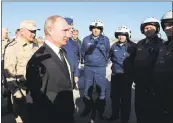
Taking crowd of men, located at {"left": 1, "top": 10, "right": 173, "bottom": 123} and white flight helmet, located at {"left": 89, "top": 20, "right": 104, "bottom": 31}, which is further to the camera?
white flight helmet, located at {"left": 89, "top": 20, "right": 104, "bottom": 31}

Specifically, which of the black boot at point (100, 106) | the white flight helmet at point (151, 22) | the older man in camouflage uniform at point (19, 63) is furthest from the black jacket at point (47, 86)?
the black boot at point (100, 106)

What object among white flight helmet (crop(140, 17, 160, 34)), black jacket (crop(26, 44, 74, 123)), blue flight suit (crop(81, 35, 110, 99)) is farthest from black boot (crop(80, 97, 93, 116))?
black jacket (crop(26, 44, 74, 123))

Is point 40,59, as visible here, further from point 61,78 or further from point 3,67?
point 3,67

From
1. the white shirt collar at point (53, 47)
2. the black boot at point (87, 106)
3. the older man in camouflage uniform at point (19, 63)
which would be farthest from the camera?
the black boot at point (87, 106)

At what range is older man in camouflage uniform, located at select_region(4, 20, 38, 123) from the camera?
16.3ft

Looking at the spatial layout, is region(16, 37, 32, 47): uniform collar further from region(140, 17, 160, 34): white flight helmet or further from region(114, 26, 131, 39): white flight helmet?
region(140, 17, 160, 34): white flight helmet

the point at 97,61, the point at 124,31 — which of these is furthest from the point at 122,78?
the point at 124,31

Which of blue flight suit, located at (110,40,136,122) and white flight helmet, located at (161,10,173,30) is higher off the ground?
white flight helmet, located at (161,10,173,30)

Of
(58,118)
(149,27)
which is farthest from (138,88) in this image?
(58,118)

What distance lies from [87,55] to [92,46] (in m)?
0.24

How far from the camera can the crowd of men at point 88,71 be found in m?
2.72

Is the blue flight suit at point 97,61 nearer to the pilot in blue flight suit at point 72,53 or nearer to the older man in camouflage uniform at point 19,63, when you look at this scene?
the pilot in blue flight suit at point 72,53

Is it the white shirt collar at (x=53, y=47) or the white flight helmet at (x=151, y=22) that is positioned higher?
the white flight helmet at (x=151, y=22)

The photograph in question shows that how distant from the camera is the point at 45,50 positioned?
111 inches
